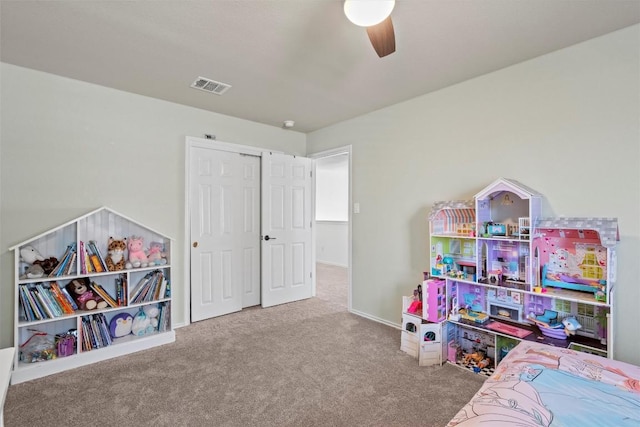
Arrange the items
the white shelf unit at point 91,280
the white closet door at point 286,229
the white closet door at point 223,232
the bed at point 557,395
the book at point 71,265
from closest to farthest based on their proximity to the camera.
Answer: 1. the bed at point 557,395
2. the white shelf unit at point 91,280
3. the book at point 71,265
4. the white closet door at point 223,232
5. the white closet door at point 286,229

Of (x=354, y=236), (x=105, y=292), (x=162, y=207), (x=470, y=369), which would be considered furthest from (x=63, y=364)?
(x=470, y=369)

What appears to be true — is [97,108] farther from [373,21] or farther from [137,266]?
[373,21]

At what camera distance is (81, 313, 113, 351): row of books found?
2.64m

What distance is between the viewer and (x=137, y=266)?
297 centimetres

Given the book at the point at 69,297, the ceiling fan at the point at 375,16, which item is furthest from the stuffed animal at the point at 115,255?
the ceiling fan at the point at 375,16

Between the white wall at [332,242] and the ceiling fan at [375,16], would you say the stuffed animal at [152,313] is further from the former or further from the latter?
the white wall at [332,242]

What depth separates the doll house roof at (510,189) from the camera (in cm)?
221

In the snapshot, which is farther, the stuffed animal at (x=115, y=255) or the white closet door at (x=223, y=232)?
the white closet door at (x=223, y=232)

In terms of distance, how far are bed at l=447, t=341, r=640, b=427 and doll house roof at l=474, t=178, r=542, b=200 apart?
1.07 metres

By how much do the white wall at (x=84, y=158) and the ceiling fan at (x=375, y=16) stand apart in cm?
263

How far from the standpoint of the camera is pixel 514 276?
243 centimetres

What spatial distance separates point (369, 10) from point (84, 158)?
2885 mm

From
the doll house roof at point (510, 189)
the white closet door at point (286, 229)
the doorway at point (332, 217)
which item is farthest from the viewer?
the doorway at point (332, 217)

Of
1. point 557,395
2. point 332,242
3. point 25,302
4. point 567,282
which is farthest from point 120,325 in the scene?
point 332,242
